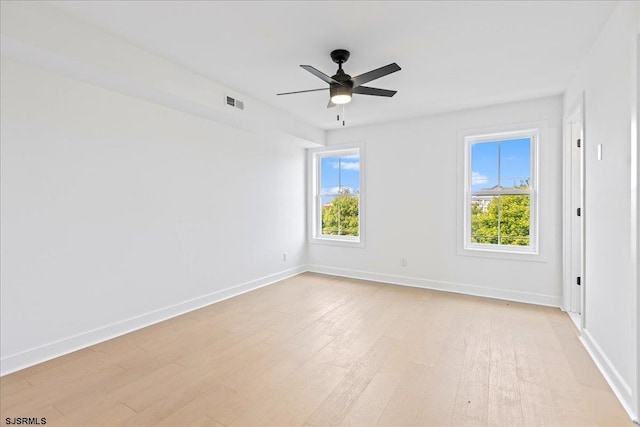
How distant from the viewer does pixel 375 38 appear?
8.54ft

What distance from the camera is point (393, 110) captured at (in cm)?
454

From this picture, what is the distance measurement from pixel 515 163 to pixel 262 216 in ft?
12.6

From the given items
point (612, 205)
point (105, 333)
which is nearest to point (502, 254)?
point (612, 205)

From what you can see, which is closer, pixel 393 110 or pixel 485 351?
pixel 485 351

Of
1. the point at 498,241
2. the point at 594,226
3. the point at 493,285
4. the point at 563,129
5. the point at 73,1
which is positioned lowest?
the point at 493,285

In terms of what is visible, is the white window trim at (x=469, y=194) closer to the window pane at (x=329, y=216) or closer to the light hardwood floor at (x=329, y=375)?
the light hardwood floor at (x=329, y=375)

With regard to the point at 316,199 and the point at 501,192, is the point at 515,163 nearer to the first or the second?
the point at 501,192

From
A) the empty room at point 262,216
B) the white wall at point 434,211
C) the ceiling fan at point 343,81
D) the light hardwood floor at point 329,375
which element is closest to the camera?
the light hardwood floor at point 329,375

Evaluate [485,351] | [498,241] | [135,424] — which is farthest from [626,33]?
[135,424]

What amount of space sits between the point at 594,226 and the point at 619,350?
1009mm

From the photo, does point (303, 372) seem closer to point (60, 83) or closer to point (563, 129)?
point (60, 83)

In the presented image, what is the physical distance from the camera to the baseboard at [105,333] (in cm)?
247

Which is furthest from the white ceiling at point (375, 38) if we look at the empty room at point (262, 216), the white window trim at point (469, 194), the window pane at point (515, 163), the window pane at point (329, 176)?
the window pane at point (329, 176)

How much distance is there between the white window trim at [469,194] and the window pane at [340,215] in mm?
1784
